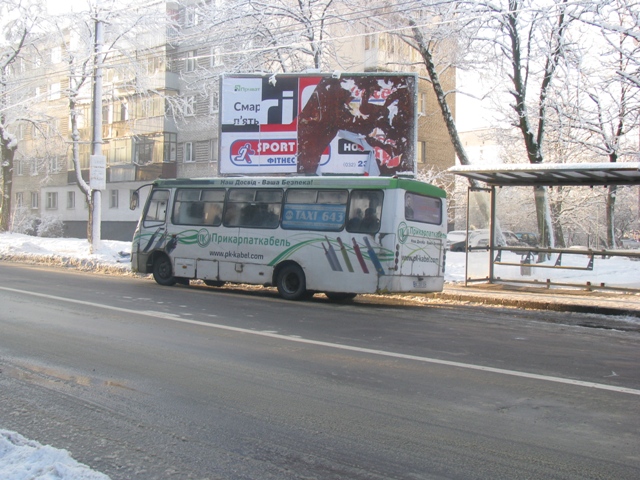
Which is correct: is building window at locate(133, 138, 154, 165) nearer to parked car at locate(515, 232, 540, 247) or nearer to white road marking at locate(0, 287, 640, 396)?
parked car at locate(515, 232, 540, 247)

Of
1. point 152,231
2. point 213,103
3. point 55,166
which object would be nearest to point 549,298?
point 152,231

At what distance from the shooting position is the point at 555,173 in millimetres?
15352

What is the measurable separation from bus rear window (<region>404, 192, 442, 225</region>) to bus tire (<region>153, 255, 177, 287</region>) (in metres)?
6.51

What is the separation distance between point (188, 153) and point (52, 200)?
16.0 metres

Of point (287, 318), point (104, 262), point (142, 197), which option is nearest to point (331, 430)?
point (287, 318)

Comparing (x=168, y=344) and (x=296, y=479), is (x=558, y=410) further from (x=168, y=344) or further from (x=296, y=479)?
(x=168, y=344)

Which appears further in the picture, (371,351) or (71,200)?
(71,200)

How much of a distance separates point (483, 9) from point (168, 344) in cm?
1473

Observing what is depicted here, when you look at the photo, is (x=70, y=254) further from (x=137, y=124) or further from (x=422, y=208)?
(x=137, y=124)

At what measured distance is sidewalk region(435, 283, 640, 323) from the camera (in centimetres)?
1355

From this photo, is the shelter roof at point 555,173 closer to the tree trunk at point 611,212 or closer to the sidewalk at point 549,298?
the tree trunk at point 611,212

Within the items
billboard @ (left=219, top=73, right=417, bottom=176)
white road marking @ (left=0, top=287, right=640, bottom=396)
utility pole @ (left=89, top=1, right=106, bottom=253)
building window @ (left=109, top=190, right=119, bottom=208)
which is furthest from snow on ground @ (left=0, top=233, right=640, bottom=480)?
building window @ (left=109, top=190, right=119, bottom=208)

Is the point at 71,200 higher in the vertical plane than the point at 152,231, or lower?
higher

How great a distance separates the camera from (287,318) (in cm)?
1138
